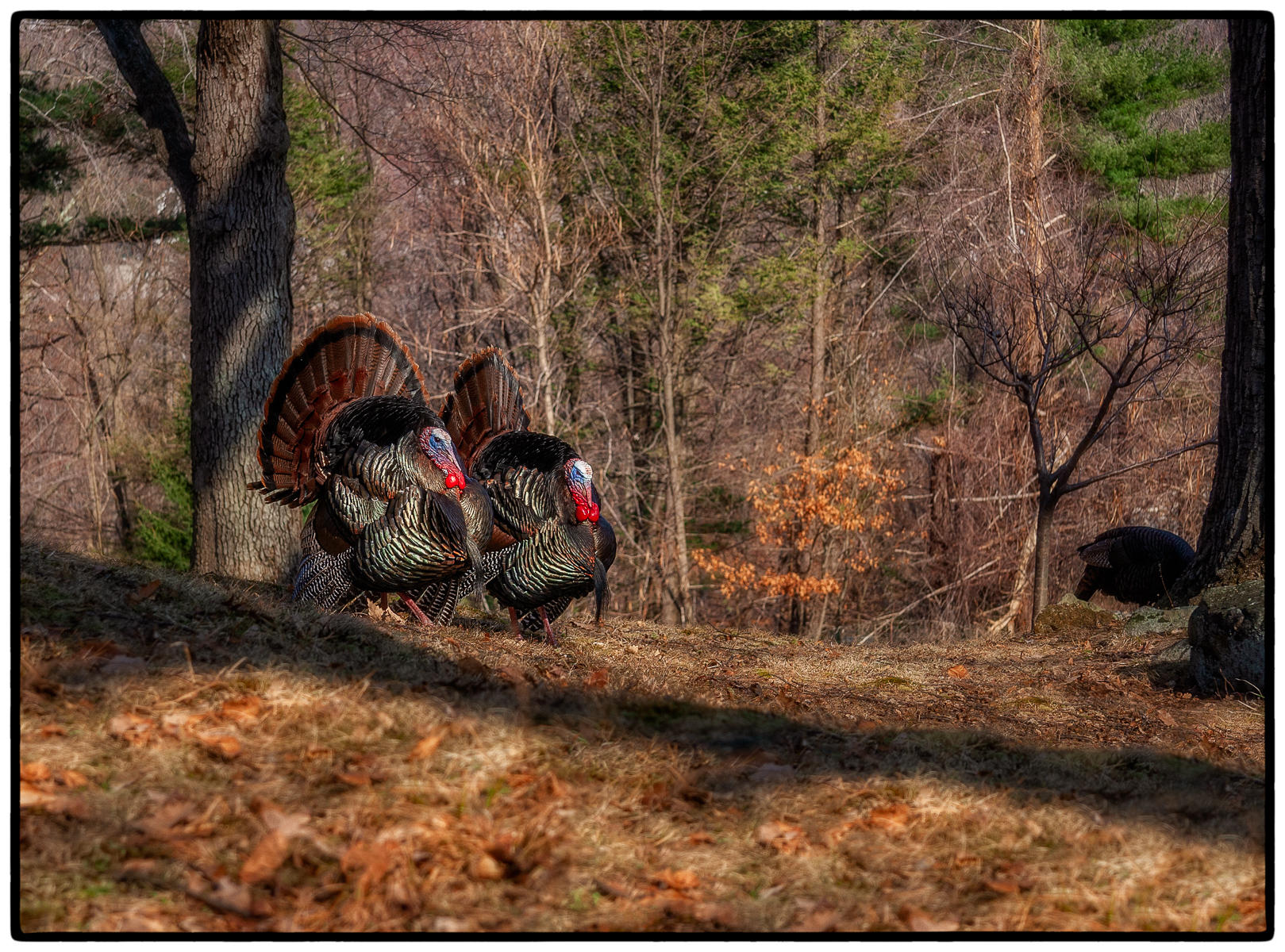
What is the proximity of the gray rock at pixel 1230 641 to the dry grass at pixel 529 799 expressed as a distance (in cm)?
74

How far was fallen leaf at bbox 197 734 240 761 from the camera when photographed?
143 inches

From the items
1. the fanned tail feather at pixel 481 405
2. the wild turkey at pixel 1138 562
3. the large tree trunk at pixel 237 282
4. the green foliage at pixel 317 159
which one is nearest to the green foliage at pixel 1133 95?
the wild turkey at pixel 1138 562

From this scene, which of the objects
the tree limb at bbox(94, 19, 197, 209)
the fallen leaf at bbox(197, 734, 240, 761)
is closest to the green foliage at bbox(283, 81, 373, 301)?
the tree limb at bbox(94, 19, 197, 209)

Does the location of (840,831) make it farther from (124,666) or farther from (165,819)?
(124,666)

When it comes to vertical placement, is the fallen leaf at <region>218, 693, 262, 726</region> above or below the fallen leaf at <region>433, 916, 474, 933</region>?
above

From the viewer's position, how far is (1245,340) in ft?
24.4

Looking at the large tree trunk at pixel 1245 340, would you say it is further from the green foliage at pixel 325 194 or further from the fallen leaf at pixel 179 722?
the green foliage at pixel 325 194

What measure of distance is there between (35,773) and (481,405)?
478 cm

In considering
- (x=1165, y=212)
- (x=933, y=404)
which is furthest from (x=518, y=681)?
(x=933, y=404)

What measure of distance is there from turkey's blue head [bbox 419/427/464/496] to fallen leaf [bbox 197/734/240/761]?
2.67 metres

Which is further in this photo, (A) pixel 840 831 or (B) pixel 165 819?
(A) pixel 840 831

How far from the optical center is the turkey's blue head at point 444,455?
6.23m

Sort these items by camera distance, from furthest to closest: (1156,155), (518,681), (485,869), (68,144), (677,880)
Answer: (1156,155), (68,144), (518,681), (677,880), (485,869)

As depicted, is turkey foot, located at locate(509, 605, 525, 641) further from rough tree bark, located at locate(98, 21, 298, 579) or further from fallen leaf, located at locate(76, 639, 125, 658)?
fallen leaf, located at locate(76, 639, 125, 658)
